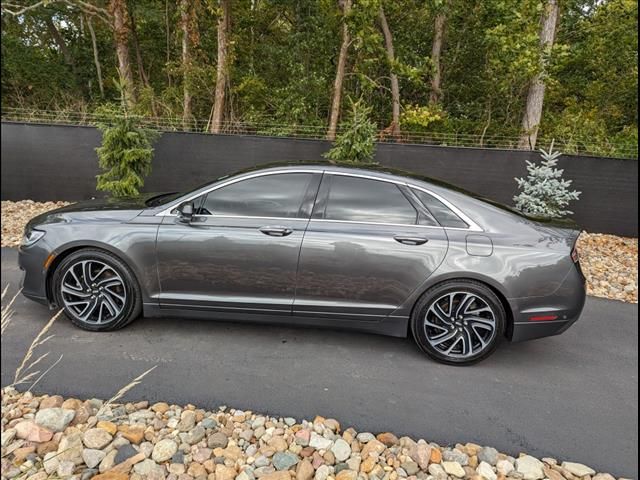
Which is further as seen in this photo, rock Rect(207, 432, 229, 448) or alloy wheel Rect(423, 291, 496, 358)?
alloy wheel Rect(423, 291, 496, 358)

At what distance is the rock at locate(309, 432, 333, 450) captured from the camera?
7.39 ft

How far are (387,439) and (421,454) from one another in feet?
0.65

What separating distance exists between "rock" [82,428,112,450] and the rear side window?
2.53 meters

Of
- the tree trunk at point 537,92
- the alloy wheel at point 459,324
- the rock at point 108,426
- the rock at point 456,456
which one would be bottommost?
the rock at point 456,456

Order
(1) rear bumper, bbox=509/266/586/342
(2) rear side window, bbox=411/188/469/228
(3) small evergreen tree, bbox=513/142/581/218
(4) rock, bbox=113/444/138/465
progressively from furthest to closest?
(3) small evergreen tree, bbox=513/142/581/218
(2) rear side window, bbox=411/188/469/228
(1) rear bumper, bbox=509/266/586/342
(4) rock, bbox=113/444/138/465

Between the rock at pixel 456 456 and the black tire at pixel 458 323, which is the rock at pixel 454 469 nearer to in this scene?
the rock at pixel 456 456

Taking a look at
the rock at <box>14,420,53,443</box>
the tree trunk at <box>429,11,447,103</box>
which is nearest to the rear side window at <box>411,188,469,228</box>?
the rock at <box>14,420,53,443</box>

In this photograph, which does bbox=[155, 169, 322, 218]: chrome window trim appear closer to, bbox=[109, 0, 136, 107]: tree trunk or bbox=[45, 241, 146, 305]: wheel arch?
bbox=[45, 241, 146, 305]: wheel arch

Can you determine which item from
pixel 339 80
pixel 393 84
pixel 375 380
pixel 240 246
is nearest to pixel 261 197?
pixel 240 246

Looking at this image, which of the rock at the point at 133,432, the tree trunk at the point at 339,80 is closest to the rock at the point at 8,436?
the rock at the point at 133,432

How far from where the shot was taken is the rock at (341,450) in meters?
2.20

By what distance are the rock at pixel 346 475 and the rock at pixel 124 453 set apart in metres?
1.06

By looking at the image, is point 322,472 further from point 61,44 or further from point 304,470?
point 61,44

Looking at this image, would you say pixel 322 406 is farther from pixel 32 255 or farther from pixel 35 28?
pixel 35 28
